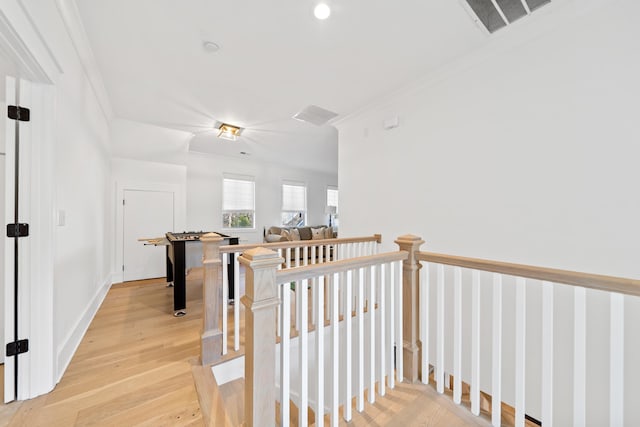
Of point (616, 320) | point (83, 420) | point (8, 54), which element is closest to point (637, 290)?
point (616, 320)

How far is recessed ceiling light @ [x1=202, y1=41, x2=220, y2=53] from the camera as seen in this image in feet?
6.81

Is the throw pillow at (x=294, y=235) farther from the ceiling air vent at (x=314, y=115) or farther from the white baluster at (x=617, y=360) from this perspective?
the white baluster at (x=617, y=360)

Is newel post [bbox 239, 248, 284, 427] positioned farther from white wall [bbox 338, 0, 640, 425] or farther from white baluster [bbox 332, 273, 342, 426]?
white wall [bbox 338, 0, 640, 425]

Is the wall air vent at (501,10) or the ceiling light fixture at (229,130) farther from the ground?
the wall air vent at (501,10)

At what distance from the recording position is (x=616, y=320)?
100cm

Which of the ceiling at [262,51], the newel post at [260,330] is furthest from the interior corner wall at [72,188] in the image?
the newel post at [260,330]

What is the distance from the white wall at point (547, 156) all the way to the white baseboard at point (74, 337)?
10.4ft

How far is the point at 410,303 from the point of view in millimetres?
1711

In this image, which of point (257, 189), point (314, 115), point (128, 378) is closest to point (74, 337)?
point (128, 378)

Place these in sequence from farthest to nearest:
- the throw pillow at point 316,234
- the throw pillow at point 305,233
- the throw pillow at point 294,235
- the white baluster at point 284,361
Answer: the throw pillow at point 316,234 < the throw pillow at point 305,233 < the throw pillow at point 294,235 < the white baluster at point 284,361

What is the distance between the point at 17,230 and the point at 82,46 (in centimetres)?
159

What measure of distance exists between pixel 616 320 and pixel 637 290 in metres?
0.15

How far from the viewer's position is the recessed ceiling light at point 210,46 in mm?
2076

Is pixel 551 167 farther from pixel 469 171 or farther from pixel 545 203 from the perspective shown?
pixel 469 171
